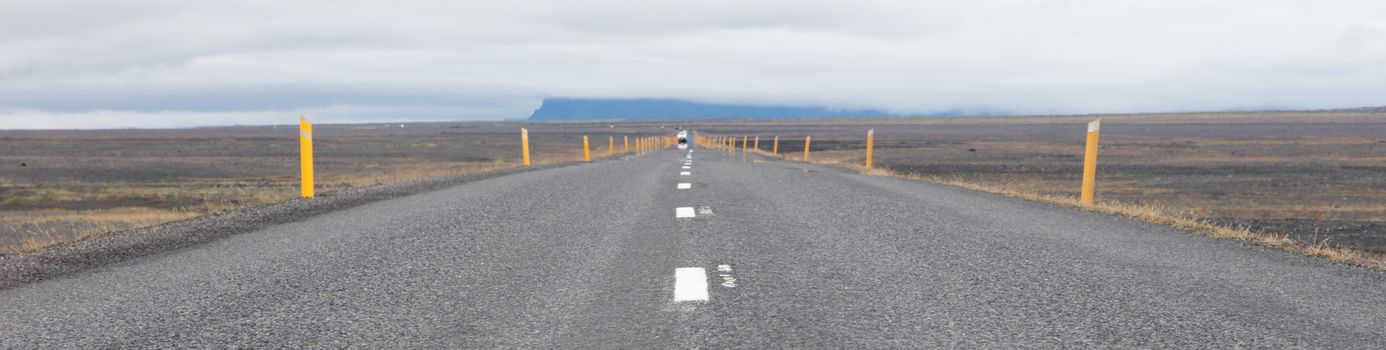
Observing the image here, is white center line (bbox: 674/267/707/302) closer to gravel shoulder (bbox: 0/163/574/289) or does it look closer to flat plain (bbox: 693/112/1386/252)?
gravel shoulder (bbox: 0/163/574/289)

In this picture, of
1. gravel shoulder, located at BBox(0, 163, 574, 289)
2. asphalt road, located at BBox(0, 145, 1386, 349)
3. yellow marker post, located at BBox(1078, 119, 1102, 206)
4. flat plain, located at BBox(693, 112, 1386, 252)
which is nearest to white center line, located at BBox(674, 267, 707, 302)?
asphalt road, located at BBox(0, 145, 1386, 349)

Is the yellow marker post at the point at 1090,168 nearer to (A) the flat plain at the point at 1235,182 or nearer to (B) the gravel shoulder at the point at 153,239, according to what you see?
(A) the flat plain at the point at 1235,182

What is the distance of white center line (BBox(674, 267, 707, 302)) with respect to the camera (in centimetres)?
585

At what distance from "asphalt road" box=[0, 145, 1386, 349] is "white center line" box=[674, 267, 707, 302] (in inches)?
1.1

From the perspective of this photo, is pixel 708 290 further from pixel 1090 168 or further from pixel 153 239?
pixel 1090 168

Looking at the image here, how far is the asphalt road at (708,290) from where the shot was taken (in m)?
4.99

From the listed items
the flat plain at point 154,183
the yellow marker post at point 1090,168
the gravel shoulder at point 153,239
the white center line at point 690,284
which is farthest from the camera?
the flat plain at point 154,183

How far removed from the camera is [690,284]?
20.6 ft

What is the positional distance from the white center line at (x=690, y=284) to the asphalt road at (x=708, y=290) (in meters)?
0.03

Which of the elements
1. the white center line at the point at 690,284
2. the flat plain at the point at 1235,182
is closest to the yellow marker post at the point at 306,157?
the white center line at the point at 690,284

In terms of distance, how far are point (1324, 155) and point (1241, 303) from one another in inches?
2099

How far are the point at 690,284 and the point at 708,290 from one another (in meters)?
0.23

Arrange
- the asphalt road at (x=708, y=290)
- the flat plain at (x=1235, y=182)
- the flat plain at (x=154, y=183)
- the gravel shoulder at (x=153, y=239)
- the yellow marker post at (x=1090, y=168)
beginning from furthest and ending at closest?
the flat plain at (x=1235, y=182)
the flat plain at (x=154, y=183)
the yellow marker post at (x=1090, y=168)
the gravel shoulder at (x=153, y=239)
the asphalt road at (x=708, y=290)

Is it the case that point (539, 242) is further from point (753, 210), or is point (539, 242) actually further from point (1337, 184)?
point (1337, 184)
